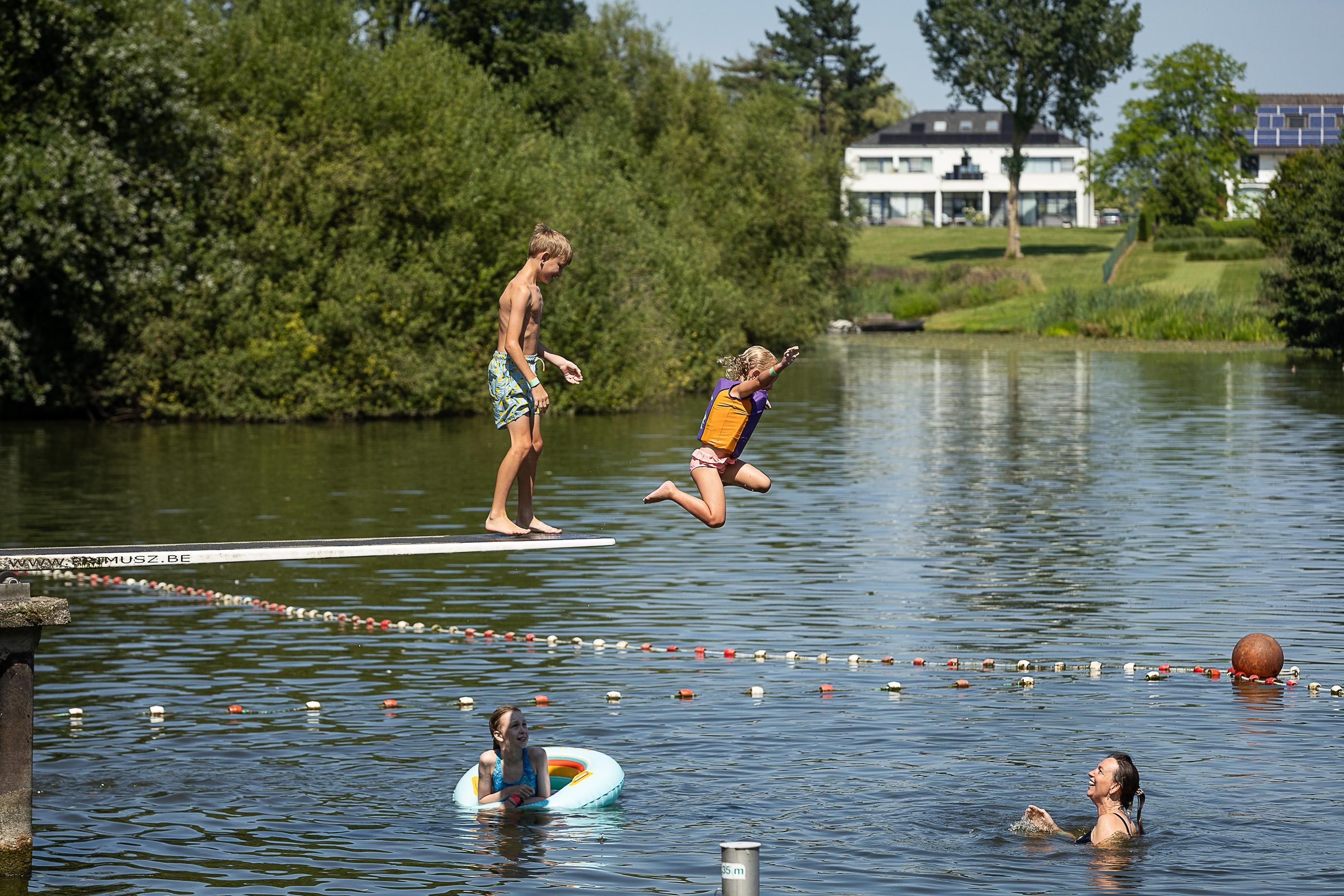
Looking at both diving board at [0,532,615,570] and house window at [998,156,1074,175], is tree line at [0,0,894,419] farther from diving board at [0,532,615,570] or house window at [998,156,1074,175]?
house window at [998,156,1074,175]

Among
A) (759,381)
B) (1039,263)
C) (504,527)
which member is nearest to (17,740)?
(504,527)

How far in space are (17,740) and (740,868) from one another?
22.0ft

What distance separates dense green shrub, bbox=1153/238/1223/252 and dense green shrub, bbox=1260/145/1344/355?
34.8 meters

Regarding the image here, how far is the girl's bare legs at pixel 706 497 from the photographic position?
666 inches

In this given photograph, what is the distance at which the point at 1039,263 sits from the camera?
132 m

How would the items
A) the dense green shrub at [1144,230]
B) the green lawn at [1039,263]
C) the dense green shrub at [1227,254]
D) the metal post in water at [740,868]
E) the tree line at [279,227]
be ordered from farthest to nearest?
the dense green shrub at [1144,230] → the dense green shrub at [1227,254] → the green lawn at [1039,263] → the tree line at [279,227] → the metal post in water at [740,868]

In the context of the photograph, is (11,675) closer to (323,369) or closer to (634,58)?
(323,369)

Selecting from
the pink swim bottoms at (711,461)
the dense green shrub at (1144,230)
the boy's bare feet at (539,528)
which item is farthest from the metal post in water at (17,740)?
the dense green shrub at (1144,230)

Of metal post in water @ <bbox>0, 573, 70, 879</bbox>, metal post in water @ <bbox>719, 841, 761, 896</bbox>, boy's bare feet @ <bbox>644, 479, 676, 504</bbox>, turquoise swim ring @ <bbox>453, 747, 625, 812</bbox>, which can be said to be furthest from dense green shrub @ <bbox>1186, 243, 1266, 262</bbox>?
metal post in water @ <bbox>719, 841, 761, 896</bbox>

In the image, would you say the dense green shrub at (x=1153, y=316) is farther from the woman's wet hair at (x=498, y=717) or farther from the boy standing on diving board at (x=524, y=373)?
the woman's wet hair at (x=498, y=717)

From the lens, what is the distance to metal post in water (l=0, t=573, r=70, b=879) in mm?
13930

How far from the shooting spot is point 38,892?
44.2ft

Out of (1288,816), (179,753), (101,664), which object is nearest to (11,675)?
(179,753)

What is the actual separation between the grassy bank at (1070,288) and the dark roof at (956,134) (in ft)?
90.5
